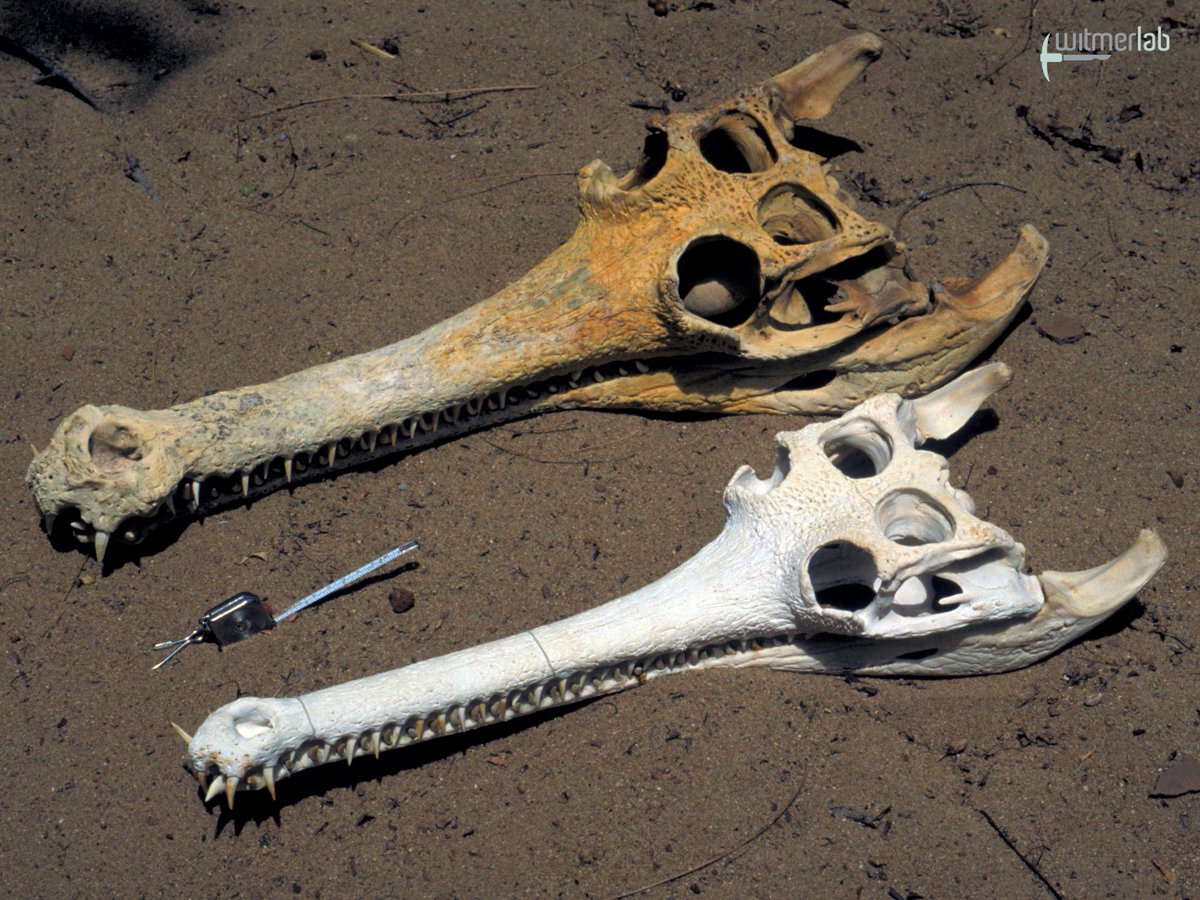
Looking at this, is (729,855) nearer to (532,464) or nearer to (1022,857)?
(1022,857)

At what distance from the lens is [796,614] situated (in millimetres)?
4145

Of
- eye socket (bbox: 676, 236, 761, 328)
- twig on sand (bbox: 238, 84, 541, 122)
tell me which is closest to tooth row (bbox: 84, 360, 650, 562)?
eye socket (bbox: 676, 236, 761, 328)

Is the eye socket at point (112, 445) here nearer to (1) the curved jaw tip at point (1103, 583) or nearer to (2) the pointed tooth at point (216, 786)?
(2) the pointed tooth at point (216, 786)

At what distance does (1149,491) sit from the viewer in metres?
4.97

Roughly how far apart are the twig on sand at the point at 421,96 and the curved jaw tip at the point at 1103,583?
3.70m

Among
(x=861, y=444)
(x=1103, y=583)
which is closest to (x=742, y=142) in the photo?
(x=861, y=444)

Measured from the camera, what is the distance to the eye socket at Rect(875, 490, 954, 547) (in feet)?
13.4

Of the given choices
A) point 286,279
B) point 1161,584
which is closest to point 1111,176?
point 1161,584

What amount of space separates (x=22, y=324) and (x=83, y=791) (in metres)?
2.20

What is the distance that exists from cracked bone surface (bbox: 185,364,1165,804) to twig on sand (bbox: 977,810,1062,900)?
1.76 feet

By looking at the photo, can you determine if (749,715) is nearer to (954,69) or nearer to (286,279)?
(286,279)

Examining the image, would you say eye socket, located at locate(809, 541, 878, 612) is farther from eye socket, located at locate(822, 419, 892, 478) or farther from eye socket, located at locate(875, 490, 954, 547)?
eye socket, located at locate(822, 419, 892, 478)

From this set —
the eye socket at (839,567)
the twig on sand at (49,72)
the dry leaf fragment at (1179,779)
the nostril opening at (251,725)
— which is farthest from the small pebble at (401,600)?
the twig on sand at (49,72)

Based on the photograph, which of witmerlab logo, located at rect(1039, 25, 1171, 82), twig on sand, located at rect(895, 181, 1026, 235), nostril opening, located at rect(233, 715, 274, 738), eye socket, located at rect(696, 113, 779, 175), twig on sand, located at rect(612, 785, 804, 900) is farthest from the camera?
witmerlab logo, located at rect(1039, 25, 1171, 82)
